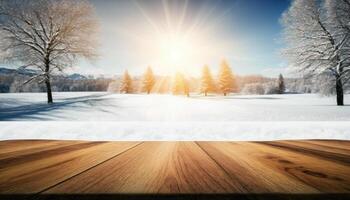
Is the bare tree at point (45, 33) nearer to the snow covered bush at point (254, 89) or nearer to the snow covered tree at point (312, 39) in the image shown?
the snow covered tree at point (312, 39)

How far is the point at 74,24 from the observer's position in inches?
520

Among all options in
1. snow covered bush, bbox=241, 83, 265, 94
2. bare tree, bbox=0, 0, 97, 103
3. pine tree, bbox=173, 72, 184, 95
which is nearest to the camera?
bare tree, bbox=0, 0, 97, 103

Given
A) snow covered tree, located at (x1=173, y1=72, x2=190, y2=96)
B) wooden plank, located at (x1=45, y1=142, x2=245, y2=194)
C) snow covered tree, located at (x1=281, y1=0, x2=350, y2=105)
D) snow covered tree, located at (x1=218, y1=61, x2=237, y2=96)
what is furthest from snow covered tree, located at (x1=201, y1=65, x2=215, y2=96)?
wooden plank, located at (x1=45, y1=142, x2=245, y2=194)

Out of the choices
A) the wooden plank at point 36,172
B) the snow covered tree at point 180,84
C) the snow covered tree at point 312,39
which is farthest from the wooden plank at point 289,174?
the snow covered tree at point 180,84

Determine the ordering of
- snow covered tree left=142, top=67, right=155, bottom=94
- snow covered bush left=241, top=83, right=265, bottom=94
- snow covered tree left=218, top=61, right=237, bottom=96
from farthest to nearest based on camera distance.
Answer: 1. snow covered bush left=241, top=83, right=265, bottom=94
2. snow covered tree left=142, top=67, right=155, bottom=94
3. snow covered tree left=218, top=61, right=237, bottom=96

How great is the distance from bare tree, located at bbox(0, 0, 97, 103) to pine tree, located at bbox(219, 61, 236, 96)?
92.6 ft

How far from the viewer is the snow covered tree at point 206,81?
4006cm

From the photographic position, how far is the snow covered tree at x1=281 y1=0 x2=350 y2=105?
43.0ft

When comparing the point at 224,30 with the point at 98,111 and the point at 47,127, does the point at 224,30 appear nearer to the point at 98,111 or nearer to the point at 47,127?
the point at 98,111

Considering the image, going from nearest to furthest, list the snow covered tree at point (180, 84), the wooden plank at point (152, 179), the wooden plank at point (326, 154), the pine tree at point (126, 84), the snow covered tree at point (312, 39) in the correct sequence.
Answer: the wooden plank at point (152, 179) < the wooden plank at point (326, 154) < the snow covered tree at point (312, 39) < the snow covered tree at point (180, 84) < the pine tree at point (126, 84)

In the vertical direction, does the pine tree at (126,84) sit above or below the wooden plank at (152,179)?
above

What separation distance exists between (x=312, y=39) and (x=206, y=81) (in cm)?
2635

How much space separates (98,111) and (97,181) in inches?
438

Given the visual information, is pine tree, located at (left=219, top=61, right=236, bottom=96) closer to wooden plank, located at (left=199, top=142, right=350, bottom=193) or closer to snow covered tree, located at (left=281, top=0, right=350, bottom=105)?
snow covered tree, located at (left=281, top=0, right=350, bottom=105)
